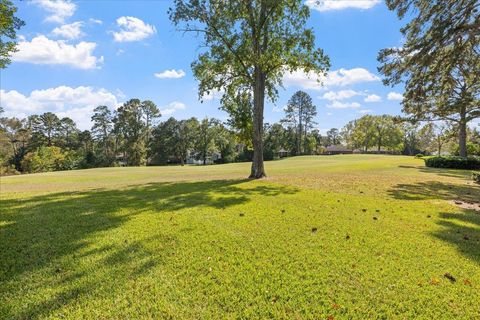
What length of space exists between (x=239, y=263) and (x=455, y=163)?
26.7 metres

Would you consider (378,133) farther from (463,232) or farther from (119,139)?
(463,232)

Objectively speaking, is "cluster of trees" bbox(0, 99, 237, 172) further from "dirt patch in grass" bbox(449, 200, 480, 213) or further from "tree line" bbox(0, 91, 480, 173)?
"dirt patch in grass" bbox(449, 200, 480, 213)

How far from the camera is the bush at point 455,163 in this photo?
22094 mm

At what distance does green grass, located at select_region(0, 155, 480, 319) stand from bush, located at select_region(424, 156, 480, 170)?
20128 mm

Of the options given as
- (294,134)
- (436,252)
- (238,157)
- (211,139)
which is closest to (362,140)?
(294,134)

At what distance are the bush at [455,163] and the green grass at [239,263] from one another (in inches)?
792

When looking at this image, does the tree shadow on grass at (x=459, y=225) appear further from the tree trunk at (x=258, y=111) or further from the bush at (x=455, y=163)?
the bush at (x=455, y=163)

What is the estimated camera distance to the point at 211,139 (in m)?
60.7

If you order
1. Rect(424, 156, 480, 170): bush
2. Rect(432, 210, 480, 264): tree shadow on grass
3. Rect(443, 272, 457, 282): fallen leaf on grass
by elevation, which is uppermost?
Rect(424, 156, 480, 170): bush

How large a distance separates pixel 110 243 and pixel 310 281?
3402 mm

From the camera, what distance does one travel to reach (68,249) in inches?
174

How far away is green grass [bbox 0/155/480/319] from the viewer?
116 inches

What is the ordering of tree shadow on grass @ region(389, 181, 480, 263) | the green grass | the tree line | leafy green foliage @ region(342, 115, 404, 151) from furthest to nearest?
leafy green foliage @ region(342, 115, 404, 151) < the tree line < tree shadow on grass @ region(389, 181, 480, 263) < the green grass

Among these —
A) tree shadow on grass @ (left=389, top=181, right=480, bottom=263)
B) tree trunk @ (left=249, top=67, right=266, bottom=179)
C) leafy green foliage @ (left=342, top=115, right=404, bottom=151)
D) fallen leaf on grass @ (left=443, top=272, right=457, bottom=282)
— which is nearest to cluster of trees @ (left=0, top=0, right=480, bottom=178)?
tree trunk @ (left=249, top=67, right=266, bottom=179)
